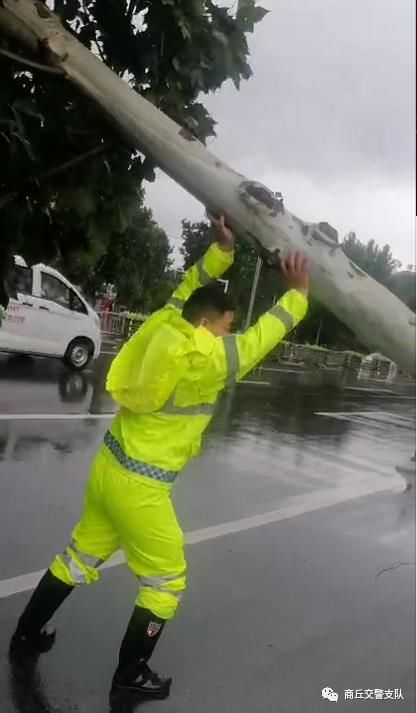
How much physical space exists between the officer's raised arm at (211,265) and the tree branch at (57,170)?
1.42 feet

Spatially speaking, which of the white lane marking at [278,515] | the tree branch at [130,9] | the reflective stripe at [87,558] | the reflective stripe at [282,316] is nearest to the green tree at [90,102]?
the tree branch at [130,9]

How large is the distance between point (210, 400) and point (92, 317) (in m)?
8.35

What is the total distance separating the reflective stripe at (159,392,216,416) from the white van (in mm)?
6969

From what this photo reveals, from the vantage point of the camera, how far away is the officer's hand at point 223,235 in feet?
6.75

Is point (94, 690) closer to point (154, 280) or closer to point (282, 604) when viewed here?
point (282, 604)

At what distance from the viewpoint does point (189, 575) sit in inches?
156

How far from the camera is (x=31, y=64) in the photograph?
6.77 feet

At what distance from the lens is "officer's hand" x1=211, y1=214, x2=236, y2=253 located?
2059 millimetres

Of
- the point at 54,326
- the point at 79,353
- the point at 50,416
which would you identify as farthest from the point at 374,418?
the point at 50,416

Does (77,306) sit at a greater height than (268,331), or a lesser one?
greater

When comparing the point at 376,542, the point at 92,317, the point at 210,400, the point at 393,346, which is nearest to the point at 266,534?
the point at 376,542

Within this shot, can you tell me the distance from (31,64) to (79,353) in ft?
29.6

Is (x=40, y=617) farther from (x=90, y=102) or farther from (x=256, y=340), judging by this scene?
(x=90, y=102)

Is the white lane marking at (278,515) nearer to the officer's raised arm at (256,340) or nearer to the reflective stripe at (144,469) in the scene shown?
the reflective stripe at (144,469)
